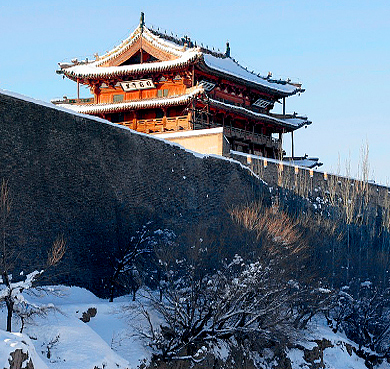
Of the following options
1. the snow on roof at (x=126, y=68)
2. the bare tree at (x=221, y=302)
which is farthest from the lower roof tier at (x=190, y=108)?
the bare tree at (x=221, y=302)

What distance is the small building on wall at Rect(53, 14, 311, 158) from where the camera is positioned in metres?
32.6

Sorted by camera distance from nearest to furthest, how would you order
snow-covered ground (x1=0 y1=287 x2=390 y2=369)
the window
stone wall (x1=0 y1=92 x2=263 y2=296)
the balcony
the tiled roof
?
snow-covered ground (x1=0 y1=287 x2=390 y2=369) < stone wall (x1=0 y1=92 x2=263 y2=296) < the tiled roof < the balcony < the window

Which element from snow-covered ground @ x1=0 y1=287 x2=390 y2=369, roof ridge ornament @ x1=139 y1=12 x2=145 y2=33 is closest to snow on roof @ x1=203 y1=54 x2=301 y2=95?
roof ridge ornament @ x1=139 y1=12 x2=145 y2=33

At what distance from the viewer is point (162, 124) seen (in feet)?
108

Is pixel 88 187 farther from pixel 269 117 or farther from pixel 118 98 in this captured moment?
pixel 269 117

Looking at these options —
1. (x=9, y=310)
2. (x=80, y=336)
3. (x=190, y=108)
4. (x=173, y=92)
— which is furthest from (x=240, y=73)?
(x=9, y=310)

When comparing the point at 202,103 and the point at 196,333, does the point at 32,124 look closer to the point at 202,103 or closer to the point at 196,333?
the point at 196,333

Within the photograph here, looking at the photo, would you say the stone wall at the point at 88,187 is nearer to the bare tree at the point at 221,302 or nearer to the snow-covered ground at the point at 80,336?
the snow-covered ground at the point at 80,336

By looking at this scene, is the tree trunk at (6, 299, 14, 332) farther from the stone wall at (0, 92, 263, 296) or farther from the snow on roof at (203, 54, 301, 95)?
the snow on roof at (203, 54, 301, 95)

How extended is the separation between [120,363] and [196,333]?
222cm

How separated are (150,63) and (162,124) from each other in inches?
119

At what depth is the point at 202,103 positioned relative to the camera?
32.6 m

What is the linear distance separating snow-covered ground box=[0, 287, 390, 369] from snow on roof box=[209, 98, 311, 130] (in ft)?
50.9

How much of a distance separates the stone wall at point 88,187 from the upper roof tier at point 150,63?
30.8ft
